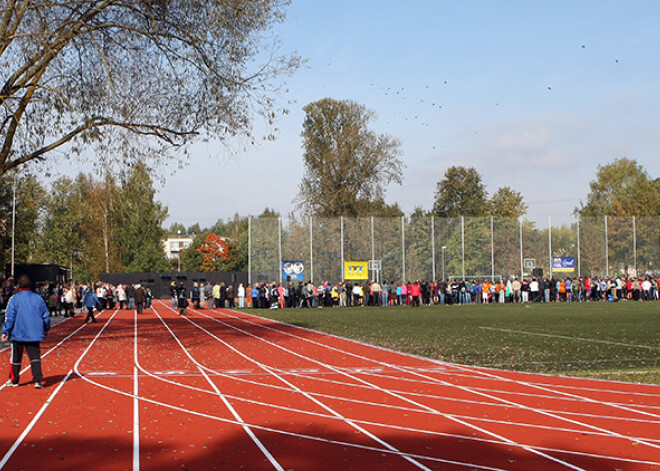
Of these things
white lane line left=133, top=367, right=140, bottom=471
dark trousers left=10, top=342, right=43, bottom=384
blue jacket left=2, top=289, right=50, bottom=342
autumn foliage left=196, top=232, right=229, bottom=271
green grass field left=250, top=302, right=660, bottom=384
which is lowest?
green grass field left=250, top=302, right=660, bottom=384

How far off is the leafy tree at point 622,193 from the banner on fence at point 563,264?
26.4 meters

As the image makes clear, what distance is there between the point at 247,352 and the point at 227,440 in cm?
996

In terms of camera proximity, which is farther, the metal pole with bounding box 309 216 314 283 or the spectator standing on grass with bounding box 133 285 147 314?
the metal pole with bounding box 309 216 314 283

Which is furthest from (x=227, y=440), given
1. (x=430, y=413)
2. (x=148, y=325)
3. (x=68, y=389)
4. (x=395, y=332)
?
(x=148, y=325)

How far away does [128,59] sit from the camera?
19.4 m

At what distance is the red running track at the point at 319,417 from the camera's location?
7.37m

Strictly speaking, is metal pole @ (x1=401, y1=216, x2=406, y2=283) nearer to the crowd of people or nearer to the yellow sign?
the yellow sign

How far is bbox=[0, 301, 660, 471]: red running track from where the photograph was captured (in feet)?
24.2

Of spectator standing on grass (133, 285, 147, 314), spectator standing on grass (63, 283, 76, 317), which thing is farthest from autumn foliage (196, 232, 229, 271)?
spectator standing on grass (63, 283, 76, 317)

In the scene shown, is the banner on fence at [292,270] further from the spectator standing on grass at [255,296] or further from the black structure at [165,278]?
the black structure at [165,278]

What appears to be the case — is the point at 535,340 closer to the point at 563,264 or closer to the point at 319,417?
the point at 319,417

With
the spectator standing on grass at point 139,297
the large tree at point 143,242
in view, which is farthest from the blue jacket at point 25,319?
the large tree at point 143,242

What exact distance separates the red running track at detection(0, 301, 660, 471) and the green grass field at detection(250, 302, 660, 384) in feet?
4.66

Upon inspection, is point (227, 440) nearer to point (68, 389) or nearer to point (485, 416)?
point (485, 416)
